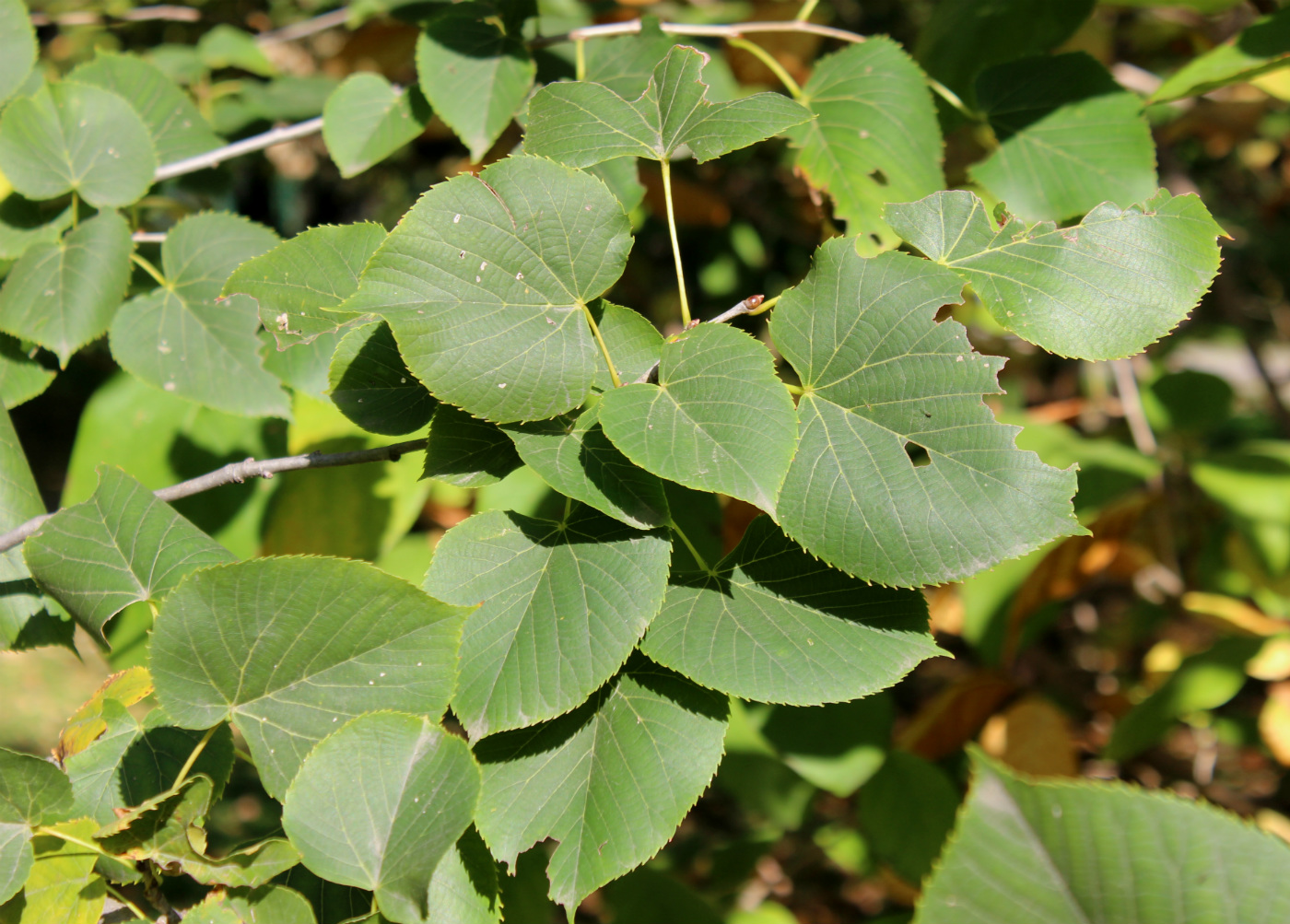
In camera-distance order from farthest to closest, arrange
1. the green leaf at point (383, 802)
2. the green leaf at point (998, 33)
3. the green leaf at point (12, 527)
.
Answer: the green leaf at point (998, 33)
the green leaf at point (12, 527)
the green leaf at point (383, 802)

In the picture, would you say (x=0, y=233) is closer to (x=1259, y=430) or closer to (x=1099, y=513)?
(x=1099, y=513)

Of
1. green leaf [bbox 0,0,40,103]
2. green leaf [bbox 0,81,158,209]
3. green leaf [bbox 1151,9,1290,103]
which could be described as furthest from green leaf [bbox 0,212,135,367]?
green leaf [bbox 1151,9,1290,103]

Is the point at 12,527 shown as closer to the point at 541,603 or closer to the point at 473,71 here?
the point at 541,603

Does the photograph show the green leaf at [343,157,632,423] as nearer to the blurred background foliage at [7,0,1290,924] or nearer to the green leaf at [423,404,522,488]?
the green leaf at [423,404,522,488]

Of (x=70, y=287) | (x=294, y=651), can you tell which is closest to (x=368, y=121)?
(x=70, y=287)

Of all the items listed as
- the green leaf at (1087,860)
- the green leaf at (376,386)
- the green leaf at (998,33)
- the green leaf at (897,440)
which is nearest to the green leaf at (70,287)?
the green leaf at (376,386)

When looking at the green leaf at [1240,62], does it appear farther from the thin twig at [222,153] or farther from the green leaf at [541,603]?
the thin twig at [222,153]
